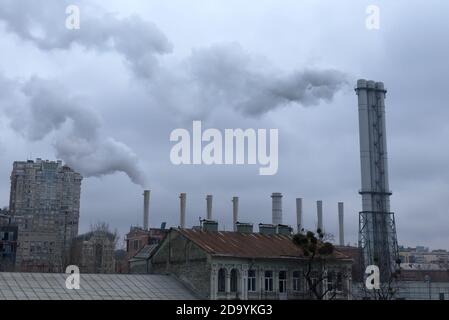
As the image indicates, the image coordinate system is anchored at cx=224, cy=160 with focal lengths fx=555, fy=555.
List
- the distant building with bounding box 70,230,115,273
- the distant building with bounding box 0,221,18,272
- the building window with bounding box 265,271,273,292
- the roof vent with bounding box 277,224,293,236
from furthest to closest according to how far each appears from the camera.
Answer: the distant building with bounding box 0,221,18,272 → the distant building with bounding box 70,230,115,273 → the roof vent with bounding box 277,224,293,236 → the building window with bounding box 265,271,273,292

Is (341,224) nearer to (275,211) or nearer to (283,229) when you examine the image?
(275,211)

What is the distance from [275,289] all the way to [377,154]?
33495 millimetres

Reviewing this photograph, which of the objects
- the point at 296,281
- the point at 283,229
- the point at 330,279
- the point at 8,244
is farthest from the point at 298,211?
the point at 296,281

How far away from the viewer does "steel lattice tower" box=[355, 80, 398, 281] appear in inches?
2741

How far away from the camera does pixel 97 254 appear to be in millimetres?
87500

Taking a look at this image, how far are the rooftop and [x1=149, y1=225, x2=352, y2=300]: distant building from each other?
1783 millimetres

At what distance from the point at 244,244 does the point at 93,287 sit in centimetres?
1291

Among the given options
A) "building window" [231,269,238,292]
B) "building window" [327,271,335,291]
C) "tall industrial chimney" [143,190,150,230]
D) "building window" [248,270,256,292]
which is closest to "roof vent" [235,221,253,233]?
"building window" [248,270,256,292]

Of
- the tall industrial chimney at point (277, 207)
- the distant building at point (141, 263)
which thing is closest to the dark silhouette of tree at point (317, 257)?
the distant building at point (141, 263)

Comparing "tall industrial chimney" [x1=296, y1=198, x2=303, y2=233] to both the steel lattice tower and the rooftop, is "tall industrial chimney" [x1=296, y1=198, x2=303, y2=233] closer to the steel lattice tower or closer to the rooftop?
the steel lattice tower

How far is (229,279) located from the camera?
1623 inches
